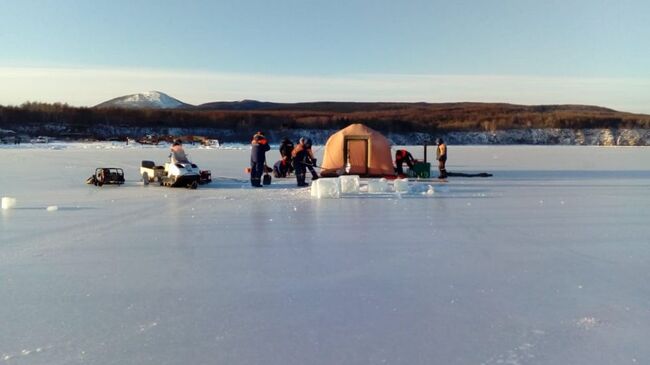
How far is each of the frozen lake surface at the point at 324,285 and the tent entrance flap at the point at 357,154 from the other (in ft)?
20.1

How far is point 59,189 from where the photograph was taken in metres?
12.5

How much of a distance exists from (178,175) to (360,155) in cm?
489

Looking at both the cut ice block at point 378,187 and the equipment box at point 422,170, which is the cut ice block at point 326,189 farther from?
the equipment box at point 422,170

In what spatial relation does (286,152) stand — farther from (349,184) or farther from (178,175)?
(349,184)

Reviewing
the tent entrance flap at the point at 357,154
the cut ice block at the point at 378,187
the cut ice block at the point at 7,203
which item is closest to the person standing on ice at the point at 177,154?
the cut ice block at the point at 7,203

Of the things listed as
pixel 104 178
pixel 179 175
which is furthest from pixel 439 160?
pixel 104 178

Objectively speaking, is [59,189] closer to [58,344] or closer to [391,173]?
[391,173]

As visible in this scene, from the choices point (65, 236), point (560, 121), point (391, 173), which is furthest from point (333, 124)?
point (65, 236)

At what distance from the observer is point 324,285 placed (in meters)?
4.62

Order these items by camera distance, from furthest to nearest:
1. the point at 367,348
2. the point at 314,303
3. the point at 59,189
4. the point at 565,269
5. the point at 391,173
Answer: the point at 391,173
the point at 59,189
the point at 565,269
the point at 314,303
the point at 367,348

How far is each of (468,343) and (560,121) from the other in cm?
7548

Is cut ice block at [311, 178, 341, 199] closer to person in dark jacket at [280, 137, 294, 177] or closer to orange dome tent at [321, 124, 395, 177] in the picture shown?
orange dome tent at [321, 124, 395, 177]

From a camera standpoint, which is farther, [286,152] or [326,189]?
[286,152]

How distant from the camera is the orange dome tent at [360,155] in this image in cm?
1538
